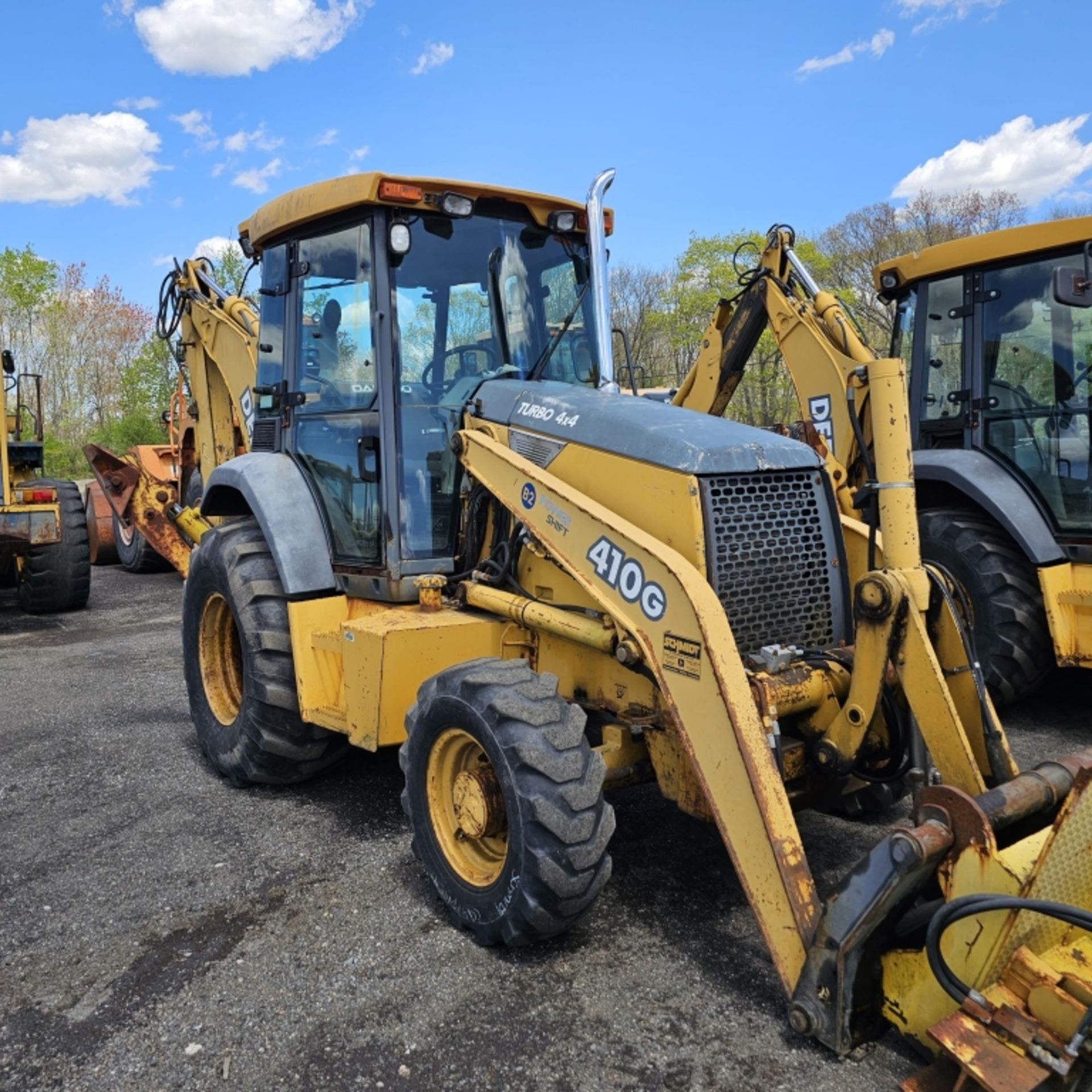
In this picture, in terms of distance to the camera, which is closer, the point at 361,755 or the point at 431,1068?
the point at 431,1068

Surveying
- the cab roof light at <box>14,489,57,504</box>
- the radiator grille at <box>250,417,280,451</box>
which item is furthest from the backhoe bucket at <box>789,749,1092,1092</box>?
the cab roof light at <box>14,489,57,504</box>

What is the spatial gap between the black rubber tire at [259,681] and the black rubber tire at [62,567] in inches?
216

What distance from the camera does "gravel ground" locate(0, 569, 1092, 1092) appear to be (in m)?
2.62

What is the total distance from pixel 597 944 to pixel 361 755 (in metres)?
2.29

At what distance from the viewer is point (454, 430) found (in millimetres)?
4293

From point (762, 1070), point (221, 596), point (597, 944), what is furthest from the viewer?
point (221, 596)

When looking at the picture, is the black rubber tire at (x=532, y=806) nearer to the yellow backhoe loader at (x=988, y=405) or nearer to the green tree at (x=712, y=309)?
the yellow backhoe loader at (x=988, y=405)

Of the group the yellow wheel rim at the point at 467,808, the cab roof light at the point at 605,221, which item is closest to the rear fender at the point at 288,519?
the yellow wheel rim at the point at 467,808

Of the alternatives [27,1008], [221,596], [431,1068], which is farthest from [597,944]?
[221,596]

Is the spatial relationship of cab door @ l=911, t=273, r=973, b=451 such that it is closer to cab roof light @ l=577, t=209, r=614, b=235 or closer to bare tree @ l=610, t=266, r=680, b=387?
cab roof light @ l=577, t=209, r=614, b=235

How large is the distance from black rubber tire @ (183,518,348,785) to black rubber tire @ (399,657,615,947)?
137 centimetres

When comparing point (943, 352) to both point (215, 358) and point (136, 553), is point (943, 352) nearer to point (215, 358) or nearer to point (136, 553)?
point (215, 358)

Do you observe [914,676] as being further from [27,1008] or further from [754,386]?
[754,386]

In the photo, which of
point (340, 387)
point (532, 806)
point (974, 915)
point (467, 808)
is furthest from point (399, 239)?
point (974, 915)
